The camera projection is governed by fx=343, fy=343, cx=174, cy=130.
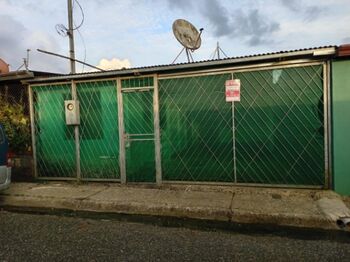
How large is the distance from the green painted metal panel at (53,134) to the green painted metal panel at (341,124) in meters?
5.82

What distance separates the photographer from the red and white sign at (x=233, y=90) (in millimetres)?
7026

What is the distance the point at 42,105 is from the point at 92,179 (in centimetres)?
230

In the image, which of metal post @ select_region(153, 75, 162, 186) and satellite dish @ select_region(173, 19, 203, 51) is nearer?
metal post @ select_region(153, 75, 162, 186)

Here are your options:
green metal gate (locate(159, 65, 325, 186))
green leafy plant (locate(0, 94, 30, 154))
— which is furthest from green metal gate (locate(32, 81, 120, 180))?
green metal gate (locate(159, 65, 325, 186))

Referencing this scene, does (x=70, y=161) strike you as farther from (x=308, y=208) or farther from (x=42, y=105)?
(x=308, y=208)

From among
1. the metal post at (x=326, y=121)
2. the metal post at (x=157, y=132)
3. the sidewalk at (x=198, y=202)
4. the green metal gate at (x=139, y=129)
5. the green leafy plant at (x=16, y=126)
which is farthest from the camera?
the green leafy plant at (x=16, y=126)

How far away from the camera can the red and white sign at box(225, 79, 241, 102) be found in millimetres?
7026

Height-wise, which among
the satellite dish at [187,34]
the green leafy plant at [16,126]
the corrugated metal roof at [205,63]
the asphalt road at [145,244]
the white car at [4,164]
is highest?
the satellite dish at [187,34]

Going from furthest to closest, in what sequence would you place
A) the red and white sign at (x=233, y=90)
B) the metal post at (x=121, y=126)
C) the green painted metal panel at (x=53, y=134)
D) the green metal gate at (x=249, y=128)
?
the green painted metal panel at (x=53, y=134), the metal post at (x=121, y=126), the red and white sign at (x=233, y=90), the green metal gate at (x=249, y=128)

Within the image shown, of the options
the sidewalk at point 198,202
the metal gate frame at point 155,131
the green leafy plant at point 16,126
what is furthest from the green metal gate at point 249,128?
the green leafy plant at point 16,126

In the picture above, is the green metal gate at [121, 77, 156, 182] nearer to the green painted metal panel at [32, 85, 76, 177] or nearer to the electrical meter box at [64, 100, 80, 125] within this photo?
the electrical meter box at [64, 100, 80, 125]

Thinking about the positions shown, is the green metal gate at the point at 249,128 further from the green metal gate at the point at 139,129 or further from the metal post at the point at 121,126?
the metal post at the point at 121,126

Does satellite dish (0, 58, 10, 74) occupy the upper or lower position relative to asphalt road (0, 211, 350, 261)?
upper

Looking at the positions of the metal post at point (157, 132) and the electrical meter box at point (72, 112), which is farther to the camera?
the electrical meter box at point (72, 112)
